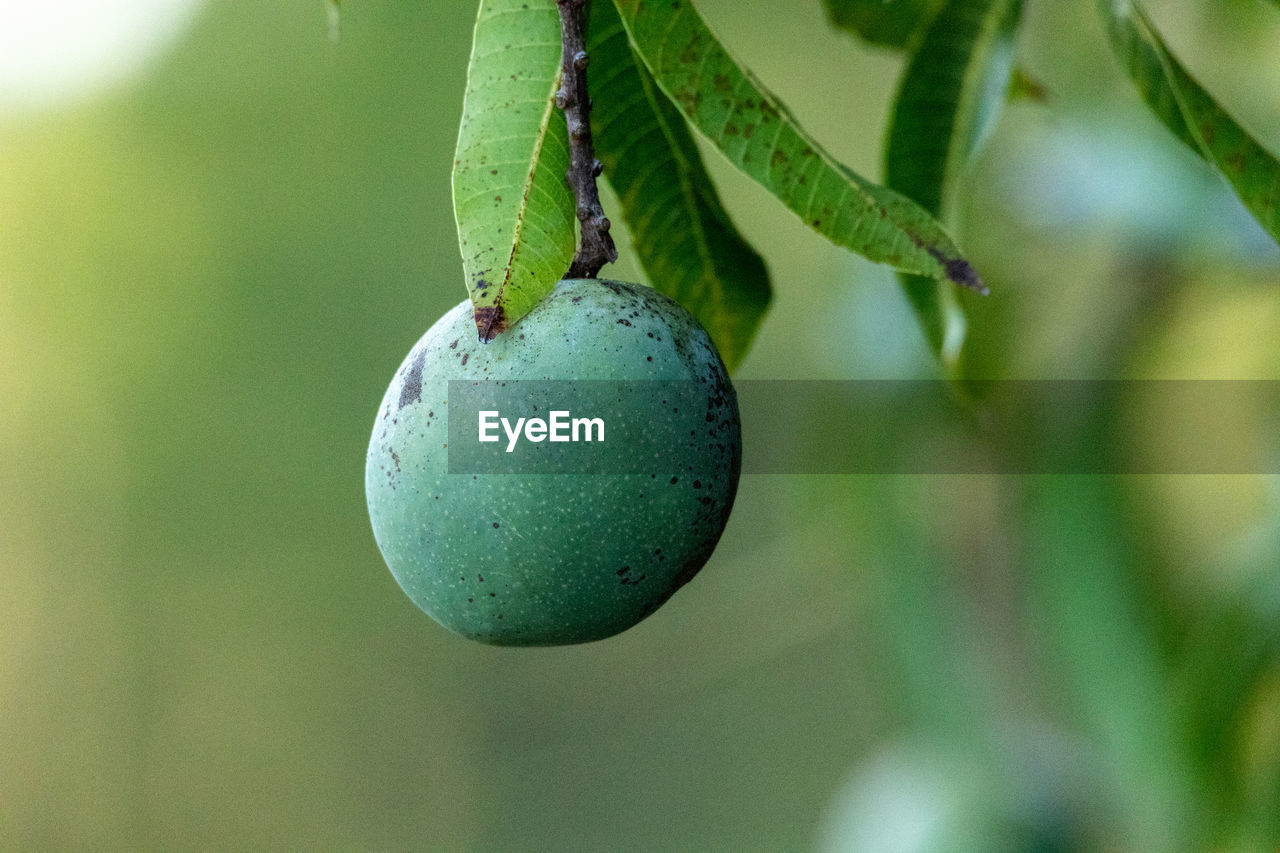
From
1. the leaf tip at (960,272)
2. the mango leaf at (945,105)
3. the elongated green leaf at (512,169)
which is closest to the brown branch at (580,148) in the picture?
the elongated green leaf at (512,169)

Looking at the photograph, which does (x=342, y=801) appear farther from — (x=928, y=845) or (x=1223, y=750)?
(x=1223, y=750)

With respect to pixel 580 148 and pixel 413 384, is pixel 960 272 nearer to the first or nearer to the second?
pixel 580 148

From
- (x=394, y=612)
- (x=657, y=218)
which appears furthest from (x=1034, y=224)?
(x=394, y=612)

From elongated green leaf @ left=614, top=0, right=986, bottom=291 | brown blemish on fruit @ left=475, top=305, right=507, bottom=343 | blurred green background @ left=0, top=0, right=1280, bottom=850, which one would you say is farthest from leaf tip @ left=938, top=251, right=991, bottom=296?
blurred green background @ left=0, top=0, right=1280, bottom=850

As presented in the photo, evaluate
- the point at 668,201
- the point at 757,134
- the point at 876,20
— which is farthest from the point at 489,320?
the point at 876,20

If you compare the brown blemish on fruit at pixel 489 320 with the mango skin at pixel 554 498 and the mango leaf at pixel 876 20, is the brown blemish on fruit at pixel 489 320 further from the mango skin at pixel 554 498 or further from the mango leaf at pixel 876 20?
the mango leaf at pixel 876 20

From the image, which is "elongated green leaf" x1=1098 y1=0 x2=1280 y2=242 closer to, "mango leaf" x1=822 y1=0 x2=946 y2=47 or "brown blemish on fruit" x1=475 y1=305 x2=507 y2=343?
"mango leaf" x1=822 y1=0 x2=946 y2=47
